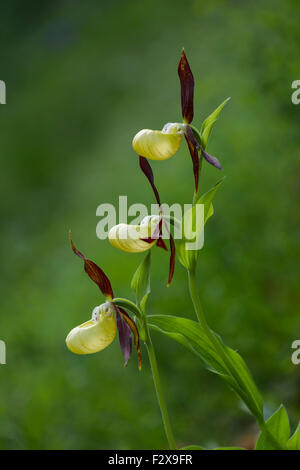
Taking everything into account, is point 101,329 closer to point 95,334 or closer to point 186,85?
point 95,334

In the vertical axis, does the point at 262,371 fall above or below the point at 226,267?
below

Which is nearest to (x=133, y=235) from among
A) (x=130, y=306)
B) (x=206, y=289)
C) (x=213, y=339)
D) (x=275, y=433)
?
(x=130, y=306)

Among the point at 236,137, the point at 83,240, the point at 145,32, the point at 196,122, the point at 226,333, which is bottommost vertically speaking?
the point at 226,333

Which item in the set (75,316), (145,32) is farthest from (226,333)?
(145,32)

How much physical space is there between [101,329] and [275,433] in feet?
1.31

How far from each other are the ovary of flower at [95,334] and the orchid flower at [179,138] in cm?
30

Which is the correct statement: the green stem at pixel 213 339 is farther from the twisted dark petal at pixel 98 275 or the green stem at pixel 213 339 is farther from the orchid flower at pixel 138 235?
the twisted dark petal at pixel 98 275

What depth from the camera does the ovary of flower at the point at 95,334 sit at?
0.92 metres

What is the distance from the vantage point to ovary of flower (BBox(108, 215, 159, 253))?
2.93 feet

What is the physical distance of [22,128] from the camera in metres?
6.13

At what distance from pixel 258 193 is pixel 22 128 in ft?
15.1

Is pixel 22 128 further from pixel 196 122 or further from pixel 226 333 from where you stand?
pixel 226 333

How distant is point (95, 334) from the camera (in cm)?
92
